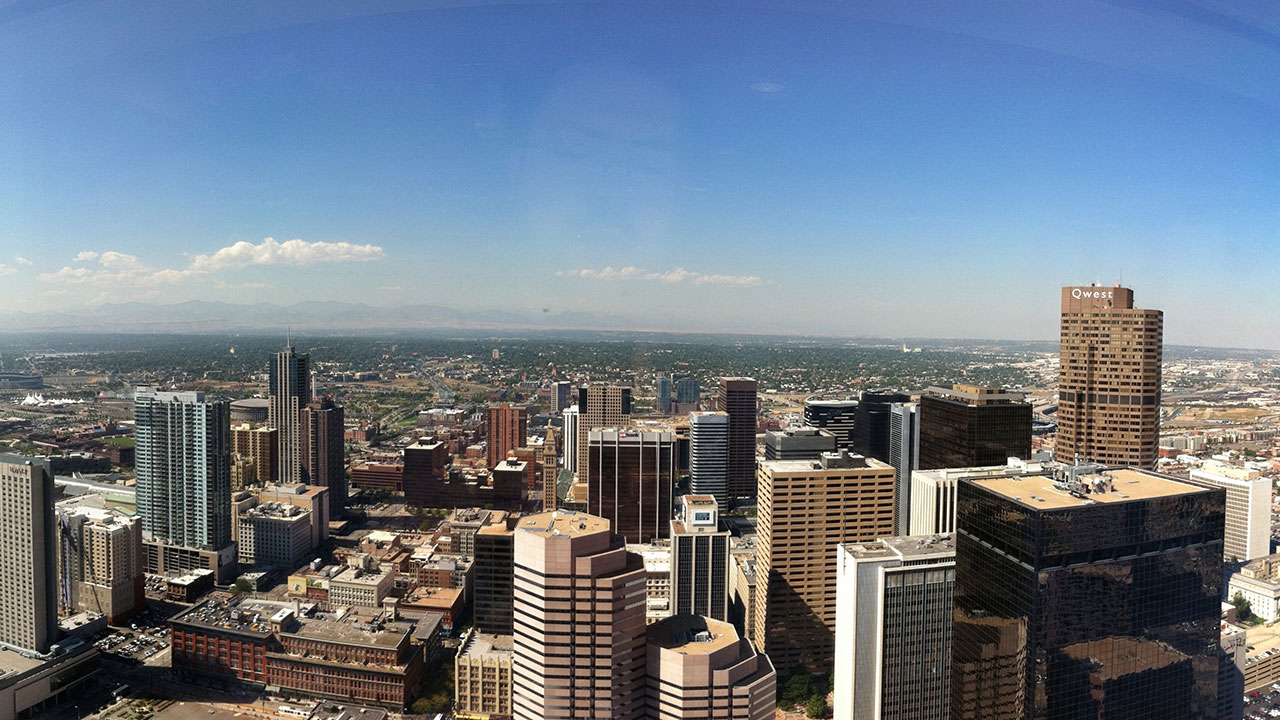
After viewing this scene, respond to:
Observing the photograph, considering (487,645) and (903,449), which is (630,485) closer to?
(903,449)

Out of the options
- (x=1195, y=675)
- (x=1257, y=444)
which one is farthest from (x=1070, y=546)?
(x=1257, y=444)

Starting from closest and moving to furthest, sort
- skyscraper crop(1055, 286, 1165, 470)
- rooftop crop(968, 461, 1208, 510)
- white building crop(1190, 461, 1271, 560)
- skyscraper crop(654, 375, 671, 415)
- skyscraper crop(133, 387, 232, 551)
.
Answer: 1. rooftop crop(968, 461, 1208, 510)
2. skyscraper crop(1055, 286, 1165, 470)
3. white building crop(1190, 461, 1271, 560)
4. skyscraper crop(133, 387, 232, 551)
5. skyscraper crop(654, 375, 671, 415)

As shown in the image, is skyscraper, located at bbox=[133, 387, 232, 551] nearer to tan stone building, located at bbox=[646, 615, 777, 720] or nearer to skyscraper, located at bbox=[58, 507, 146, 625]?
skyscraper, located at bbox=[58, 507, 146, 625]

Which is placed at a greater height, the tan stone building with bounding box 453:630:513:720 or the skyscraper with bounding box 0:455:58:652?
the skyscraper with bounding box 0:455:58:652

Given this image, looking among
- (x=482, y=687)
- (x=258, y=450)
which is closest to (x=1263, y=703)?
(x=482, y=687)

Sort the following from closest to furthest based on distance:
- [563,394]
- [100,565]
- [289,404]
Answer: [100,565] < [563,394] < [289,404]

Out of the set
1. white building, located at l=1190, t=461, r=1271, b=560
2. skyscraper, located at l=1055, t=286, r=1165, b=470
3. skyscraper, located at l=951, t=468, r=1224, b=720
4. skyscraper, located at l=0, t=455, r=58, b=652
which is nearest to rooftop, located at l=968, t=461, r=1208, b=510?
skyscraper, located at l=951, t=468, r=1224, b=720
